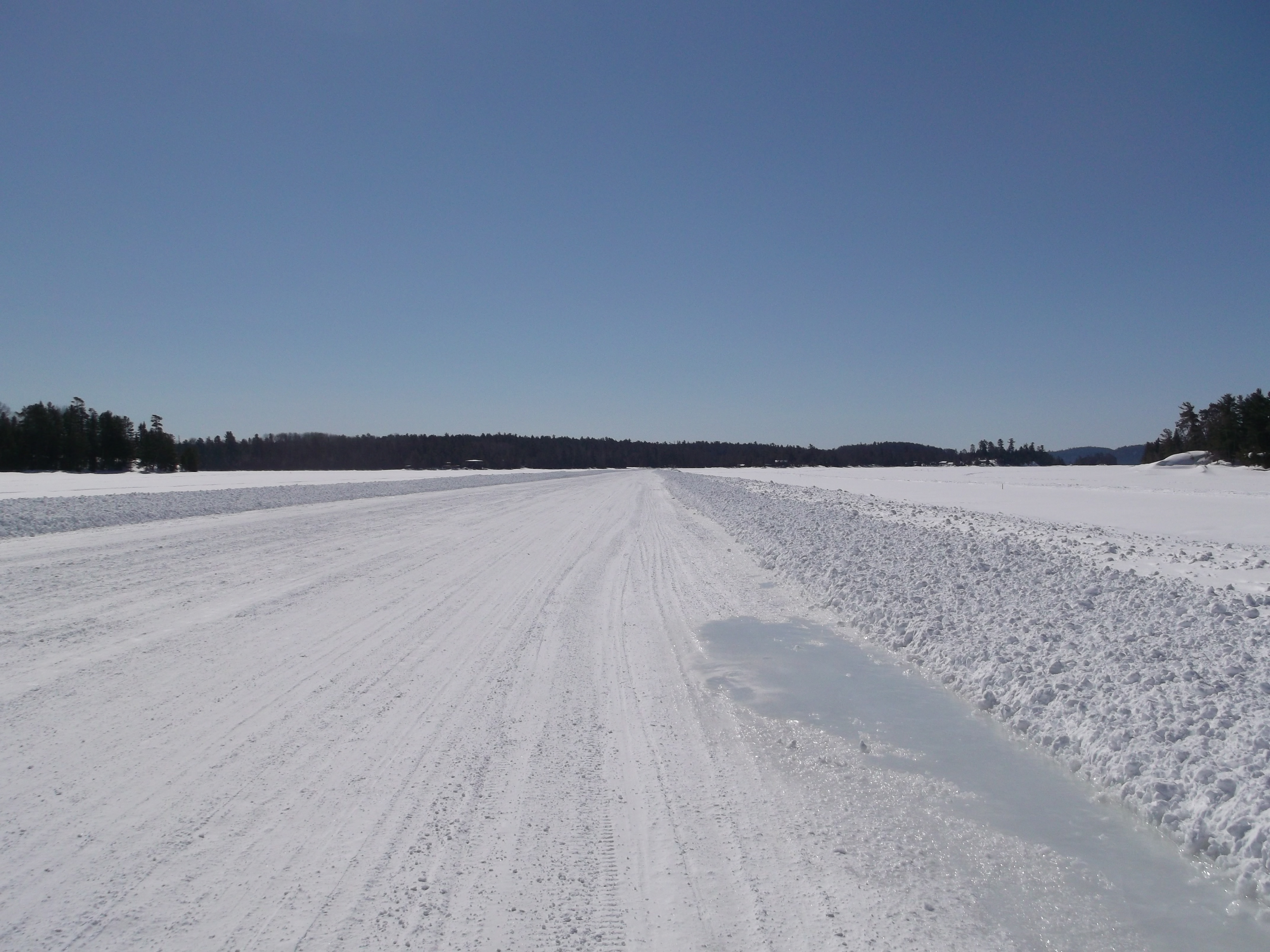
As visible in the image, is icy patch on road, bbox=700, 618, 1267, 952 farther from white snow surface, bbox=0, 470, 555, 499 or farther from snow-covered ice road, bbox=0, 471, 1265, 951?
white snow surface, bbox=0, 470, 555, 499

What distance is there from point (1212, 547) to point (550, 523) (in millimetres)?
14241

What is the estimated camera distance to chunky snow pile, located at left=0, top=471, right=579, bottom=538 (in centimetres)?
1495

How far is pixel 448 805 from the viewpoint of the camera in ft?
11.9

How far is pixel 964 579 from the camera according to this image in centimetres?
934

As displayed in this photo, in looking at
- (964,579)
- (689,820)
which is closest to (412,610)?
(689,820)

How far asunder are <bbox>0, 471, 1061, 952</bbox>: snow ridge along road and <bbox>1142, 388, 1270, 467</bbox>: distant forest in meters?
69.8

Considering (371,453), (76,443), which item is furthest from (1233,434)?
(371,453)

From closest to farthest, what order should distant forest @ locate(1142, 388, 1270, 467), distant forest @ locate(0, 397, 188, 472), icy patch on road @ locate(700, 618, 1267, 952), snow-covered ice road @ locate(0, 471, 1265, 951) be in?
snow-covered ice road @ locate(0, 471, 1265, 951) → icy patch on road @ locate(700, 618, 1267, 952) → distant forest @ locate(1142, 388, 1270, 467) → distant forest @ locate(0, 397, 188, 472)

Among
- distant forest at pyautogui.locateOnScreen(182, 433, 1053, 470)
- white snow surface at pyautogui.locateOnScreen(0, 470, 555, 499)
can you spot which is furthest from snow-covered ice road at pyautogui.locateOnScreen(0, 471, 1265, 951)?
distant forest at pyautogui.locateOnScreen(182, 433, 1053, 470)

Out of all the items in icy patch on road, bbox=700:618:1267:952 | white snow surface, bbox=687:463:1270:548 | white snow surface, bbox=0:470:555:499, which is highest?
white snow surface, bbox=0:470:555:499

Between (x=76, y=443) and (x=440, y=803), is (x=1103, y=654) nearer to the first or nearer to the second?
(x=440, y=803)

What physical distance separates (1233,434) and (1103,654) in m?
78.0

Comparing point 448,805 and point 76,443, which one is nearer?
point 448,805

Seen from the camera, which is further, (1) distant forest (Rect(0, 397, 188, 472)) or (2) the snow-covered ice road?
(1) distant forest (Rect(0, 397, 188, 472))
